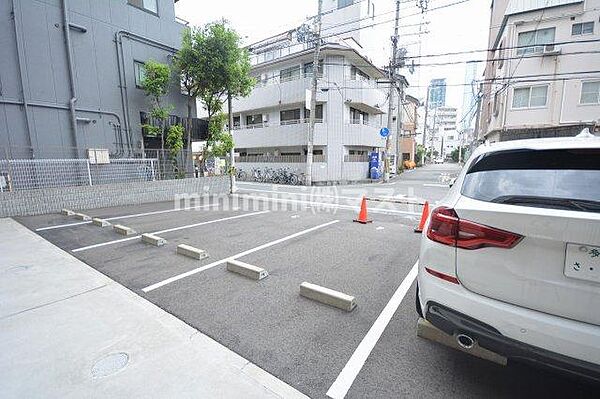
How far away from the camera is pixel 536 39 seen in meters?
15.1

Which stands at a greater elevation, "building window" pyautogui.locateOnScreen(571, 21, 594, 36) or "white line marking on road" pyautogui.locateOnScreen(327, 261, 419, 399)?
"building window" pyautogui.locateOnScreen(571, 21, 594, 36)

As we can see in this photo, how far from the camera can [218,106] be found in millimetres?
11328

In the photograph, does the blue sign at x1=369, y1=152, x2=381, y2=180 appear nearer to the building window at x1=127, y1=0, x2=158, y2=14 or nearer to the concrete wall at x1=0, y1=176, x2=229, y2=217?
the concrete wall at x1=0, y1=176, x2=229, y2=217

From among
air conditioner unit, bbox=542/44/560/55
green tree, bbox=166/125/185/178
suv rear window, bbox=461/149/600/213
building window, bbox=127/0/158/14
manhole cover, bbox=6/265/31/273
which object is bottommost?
manhole cover, bbox=6/265/31/273

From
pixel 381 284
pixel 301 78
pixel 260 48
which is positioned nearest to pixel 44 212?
pixel 381 284

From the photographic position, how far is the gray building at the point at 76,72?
795 centimetres

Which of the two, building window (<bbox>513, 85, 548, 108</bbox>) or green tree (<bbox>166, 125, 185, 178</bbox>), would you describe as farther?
building window (<bbox>513, 85, 548, 108</bbox>)

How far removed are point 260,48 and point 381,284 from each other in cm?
2300

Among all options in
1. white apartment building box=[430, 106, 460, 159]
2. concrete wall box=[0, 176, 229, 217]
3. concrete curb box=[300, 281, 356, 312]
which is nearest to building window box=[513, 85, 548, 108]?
concrete wall box=[0, 176, 229, 217]

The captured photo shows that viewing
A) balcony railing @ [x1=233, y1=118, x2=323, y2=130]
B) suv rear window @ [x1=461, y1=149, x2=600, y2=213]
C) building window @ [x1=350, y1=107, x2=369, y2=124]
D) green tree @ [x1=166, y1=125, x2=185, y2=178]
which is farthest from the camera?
building window @ [x1=350, y1=107, x2=369, y2=124]

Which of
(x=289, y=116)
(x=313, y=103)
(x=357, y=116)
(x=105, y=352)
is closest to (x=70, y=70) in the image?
(x=105, y=352)

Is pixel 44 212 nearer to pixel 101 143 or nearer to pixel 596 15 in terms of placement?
pixel 101 143

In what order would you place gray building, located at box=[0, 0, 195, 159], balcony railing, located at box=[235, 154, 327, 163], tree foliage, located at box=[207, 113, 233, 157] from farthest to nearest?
balcony railing, located at box=[235, 154, 327, 163], tree foliage, located at box=[207, 113, 233, 157], gray building, located at box=[0, 0, 195, 159]

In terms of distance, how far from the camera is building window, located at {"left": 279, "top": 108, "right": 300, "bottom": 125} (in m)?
19.3
